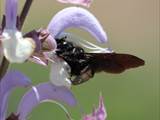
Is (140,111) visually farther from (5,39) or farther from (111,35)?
(5,39)

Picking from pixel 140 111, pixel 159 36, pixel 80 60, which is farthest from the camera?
pixel 159 36

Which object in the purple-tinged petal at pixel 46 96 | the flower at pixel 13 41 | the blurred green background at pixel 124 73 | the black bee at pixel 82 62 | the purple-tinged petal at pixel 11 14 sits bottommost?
the blurred green background at pixel 124 73

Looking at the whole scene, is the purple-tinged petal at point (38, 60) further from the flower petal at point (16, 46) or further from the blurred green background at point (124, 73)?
the blurred green background at point (124, 73)

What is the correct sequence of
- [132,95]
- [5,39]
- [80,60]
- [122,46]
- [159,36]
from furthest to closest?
[159,36] < [122,46] < [132,95] < [80,60] < [5,39]

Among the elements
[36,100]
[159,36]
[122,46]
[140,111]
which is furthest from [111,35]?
[36,100]

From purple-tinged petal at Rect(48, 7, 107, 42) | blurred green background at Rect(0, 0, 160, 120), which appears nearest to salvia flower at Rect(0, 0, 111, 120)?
purple-tinged petal at Rect(48, 7, 107, 42)

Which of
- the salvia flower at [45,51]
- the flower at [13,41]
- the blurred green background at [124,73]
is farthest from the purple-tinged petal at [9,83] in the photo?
the blurred green background at [124,73]

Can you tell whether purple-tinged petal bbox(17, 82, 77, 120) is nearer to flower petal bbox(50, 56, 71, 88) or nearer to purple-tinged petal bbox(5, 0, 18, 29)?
flower petal bbox(50, 56, 71, 88)

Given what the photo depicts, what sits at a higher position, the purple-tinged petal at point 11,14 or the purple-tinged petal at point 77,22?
the purple-tinged petal at point 11,14
